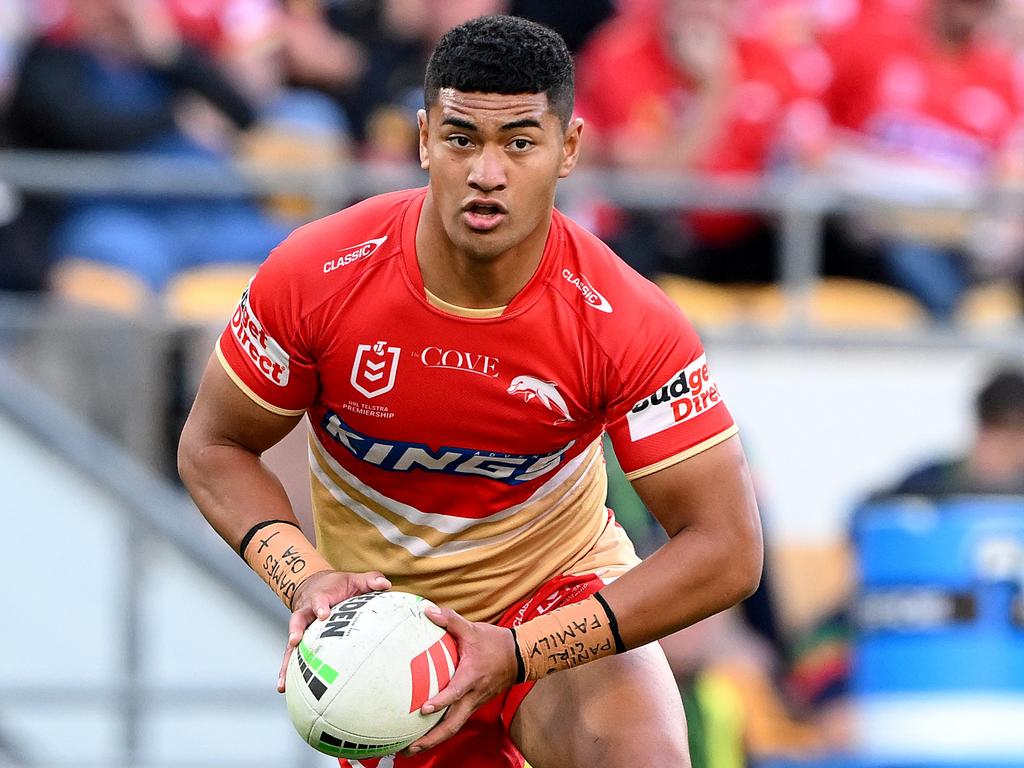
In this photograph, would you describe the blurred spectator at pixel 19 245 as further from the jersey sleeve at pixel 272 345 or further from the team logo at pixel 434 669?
the team logo at pixel 434 669

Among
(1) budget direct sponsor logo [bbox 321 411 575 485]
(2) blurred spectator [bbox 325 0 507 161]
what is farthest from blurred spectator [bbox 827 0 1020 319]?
(1) budget direct sponsor logo [bbox 321 411 575 485]

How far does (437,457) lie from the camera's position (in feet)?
16.1

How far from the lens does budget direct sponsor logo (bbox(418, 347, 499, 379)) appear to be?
4758 mm

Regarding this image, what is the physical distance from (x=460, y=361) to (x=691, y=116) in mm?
4757

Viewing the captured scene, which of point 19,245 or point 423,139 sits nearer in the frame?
point 423,139

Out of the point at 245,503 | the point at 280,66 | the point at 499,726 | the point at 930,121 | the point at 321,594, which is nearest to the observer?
the point at 321,594

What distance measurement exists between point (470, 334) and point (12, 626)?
439 cm

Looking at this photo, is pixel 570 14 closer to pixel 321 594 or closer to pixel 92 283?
pixel 92 283

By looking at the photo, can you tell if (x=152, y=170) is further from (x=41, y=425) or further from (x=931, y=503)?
(x=931, y=503)

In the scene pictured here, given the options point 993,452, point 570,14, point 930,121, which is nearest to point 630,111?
point 570,14

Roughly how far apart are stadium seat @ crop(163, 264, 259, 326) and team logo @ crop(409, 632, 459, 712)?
4308mm

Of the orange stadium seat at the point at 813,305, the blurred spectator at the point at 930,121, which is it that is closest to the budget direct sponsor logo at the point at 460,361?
the orange stadium seat at the point at 813,305

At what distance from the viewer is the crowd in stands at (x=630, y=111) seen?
8.94 metres

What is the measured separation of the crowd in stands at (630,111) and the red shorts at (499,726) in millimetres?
3894
